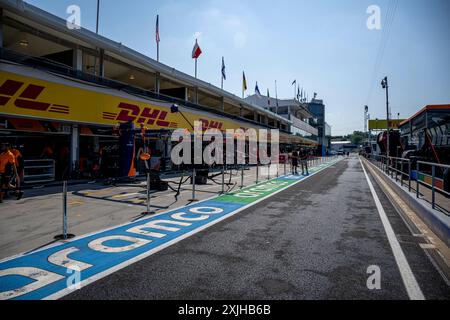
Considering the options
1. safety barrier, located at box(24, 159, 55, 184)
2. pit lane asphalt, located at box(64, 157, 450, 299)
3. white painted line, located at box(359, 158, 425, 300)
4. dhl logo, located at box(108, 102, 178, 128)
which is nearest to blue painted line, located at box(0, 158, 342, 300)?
pit lane asphalt, located at box(64, 157, 450, 299)

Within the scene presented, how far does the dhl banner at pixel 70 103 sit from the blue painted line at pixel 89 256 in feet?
31.0

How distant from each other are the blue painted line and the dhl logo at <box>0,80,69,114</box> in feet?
30.8

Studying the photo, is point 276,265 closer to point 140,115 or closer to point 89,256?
point 89,256

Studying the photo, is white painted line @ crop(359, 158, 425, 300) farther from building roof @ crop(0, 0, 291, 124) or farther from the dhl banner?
building roof @ crop(0, 0, 291, 124)

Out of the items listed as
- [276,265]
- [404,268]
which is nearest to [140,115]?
[276,265]

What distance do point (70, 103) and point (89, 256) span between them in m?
12.0

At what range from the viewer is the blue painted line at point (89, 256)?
10.8 ft

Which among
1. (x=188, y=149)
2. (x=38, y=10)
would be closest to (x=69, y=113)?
(x=38, y=10)

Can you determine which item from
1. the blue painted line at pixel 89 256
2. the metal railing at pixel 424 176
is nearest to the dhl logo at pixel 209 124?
the metal railing at pixel 424 176

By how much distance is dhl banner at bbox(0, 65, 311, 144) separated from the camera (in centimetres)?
1133

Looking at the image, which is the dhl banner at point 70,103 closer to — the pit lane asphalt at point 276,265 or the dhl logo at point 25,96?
the dhl logo at point 25,96
